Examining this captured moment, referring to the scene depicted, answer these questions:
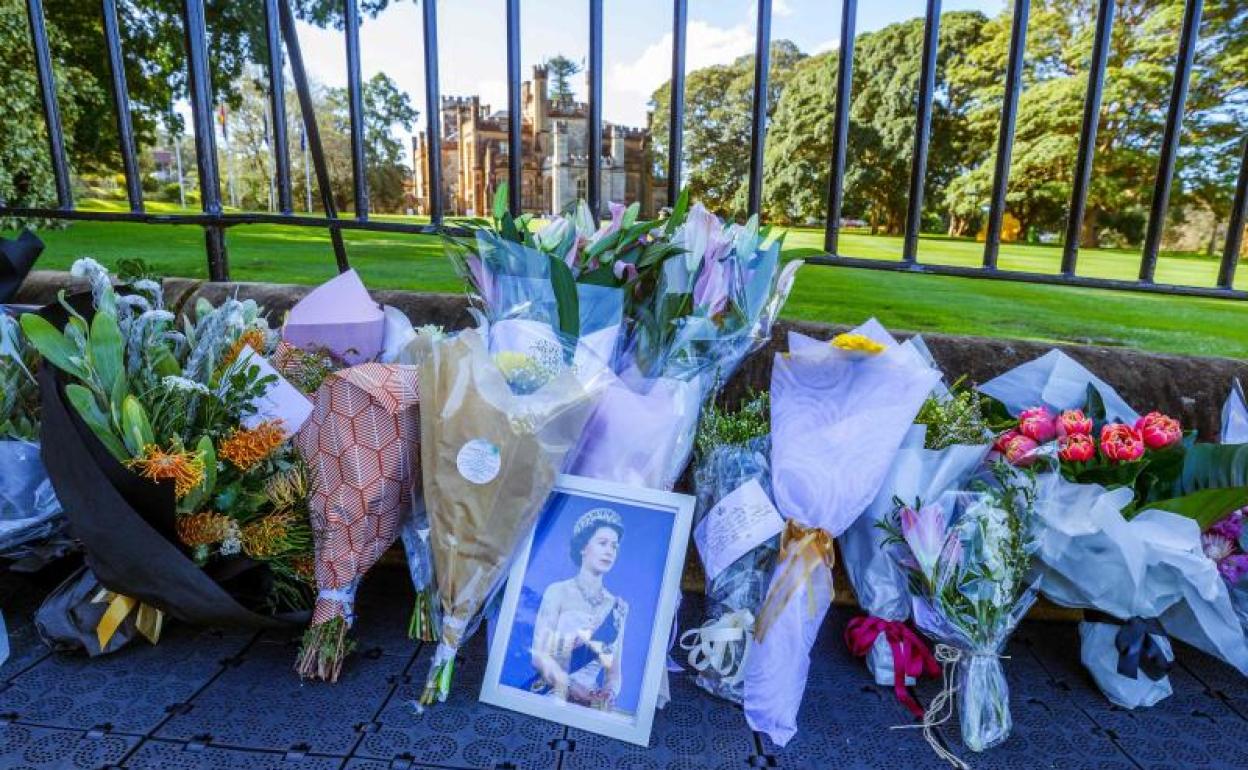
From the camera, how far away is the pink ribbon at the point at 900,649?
1.48 m

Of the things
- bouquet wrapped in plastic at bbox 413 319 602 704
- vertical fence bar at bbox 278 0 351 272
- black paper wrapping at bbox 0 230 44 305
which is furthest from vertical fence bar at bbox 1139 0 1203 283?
black paper wrapping at bbox 0 230 44 305

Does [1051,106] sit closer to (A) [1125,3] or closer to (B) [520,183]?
(A) [1125,3]

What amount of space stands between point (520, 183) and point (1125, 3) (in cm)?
2190

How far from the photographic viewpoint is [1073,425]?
1.63 meters

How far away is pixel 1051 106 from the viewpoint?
17.7 m

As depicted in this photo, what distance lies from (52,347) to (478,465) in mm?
877

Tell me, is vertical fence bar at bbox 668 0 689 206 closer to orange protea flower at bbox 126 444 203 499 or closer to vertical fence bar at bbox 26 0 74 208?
orange protea flower at bbox 126 444 203 499

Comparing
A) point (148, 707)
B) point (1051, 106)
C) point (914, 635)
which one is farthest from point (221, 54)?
point (1051, 106)

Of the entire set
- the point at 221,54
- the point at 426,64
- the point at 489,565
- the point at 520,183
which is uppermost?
the point at 221,54

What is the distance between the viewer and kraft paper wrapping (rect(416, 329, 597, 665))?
135 centimetres

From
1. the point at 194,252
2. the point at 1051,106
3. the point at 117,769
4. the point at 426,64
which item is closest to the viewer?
the point at 117,769

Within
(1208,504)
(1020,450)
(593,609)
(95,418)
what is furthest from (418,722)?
(1208,504)

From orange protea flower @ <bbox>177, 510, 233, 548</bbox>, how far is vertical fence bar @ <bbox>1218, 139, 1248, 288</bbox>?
2641 mm

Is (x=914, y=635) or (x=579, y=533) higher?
(x=579, y=533)
